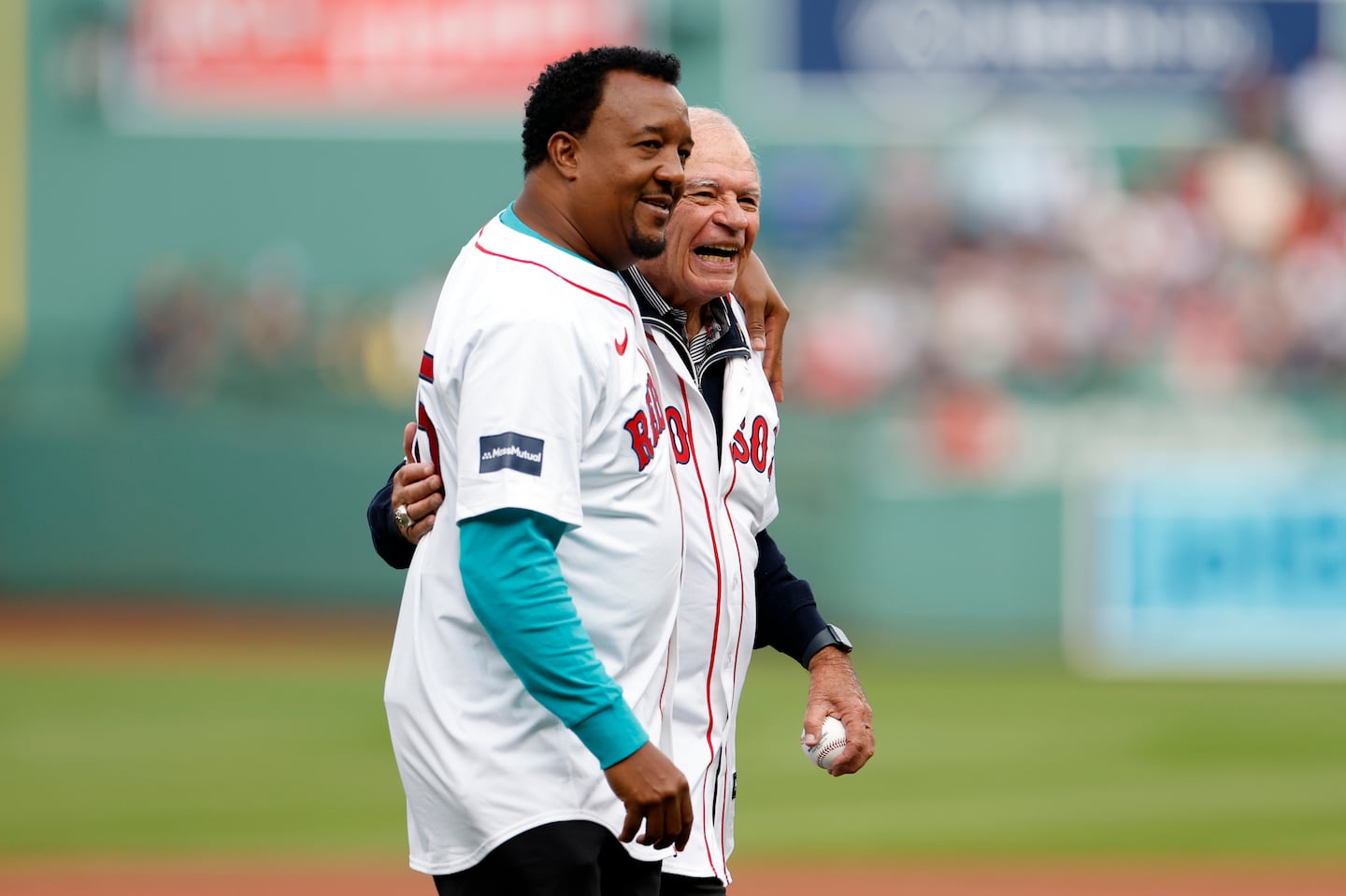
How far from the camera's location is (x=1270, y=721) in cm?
1242

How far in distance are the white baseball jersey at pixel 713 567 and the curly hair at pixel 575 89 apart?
0.43 metres

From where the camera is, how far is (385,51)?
19.0m

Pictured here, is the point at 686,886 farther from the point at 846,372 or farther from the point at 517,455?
the point at 846,372

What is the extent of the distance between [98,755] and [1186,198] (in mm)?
11807

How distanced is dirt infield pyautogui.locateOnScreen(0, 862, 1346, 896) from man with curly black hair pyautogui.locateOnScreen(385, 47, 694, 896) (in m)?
5.18

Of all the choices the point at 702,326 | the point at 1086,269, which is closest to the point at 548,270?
the point at 702,326

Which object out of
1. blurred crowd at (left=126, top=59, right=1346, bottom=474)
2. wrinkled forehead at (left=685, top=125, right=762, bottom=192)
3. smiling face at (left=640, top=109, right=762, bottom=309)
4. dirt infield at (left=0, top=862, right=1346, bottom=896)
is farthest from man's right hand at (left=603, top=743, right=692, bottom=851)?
blurred crowd at (left=126, top=59, right=1346, bottom=474)

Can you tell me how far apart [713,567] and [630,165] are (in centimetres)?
72

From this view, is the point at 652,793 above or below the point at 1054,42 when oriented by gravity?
below

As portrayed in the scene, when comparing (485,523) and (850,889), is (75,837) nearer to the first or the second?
(850,889)

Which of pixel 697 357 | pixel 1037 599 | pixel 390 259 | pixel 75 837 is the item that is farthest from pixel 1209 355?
pixel 697 357

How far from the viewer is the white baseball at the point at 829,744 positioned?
10.6ft

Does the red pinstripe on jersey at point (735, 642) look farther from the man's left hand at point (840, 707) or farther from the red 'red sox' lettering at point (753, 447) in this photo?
the man's left hand at point (840, 707)

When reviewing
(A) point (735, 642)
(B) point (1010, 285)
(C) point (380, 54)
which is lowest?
(A) point (735, 642)
